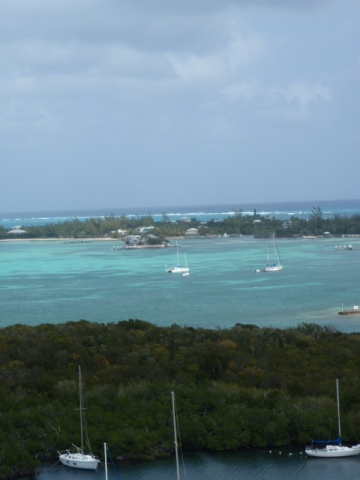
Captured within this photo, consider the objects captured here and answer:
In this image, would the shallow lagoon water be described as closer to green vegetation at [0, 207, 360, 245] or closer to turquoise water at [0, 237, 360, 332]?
turquoise water at [0, 237, 360, 332]

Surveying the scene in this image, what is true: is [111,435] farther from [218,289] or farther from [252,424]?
[218,289]

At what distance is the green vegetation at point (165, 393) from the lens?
15820 millimetres

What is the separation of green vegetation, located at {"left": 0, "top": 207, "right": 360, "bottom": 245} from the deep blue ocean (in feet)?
71.6

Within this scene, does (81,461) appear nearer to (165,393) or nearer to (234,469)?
(165,393)

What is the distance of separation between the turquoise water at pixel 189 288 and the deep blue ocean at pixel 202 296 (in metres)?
0.05

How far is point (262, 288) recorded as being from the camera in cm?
4497

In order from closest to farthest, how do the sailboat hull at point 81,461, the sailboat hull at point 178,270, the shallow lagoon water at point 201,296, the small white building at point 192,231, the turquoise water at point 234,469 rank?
1. the turquoise water at point 234,469
2. the sailboat hull at point 81,461
3. the shallow lagoon water at point 201,296
4. the sailboat hull at point 178,270
5. the small white building at point 192,231

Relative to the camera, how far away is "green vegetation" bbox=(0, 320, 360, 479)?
15.8 metres

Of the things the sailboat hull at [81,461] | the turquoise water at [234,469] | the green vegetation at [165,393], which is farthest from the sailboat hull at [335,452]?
the sailboat hull at [81,461]

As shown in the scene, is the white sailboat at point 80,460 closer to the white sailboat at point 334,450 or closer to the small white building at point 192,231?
the white sailboat at point 334,450

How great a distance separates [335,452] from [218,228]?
90264 mm

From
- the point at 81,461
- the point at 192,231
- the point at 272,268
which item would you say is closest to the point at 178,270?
the point at 272,268

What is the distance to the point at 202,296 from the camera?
4222 cm

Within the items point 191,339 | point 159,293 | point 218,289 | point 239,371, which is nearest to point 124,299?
point 159,293
